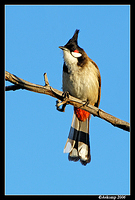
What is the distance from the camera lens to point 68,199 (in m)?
4.16

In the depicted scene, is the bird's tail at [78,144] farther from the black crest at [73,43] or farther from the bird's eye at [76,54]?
the black crest at [73,43]

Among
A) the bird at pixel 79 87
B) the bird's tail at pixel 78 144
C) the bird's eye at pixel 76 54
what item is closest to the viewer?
the bird at pixel 79 87

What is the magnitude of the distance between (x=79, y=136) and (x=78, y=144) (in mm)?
209

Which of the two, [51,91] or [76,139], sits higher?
[51,91]

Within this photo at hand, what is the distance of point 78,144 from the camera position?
5969 mm

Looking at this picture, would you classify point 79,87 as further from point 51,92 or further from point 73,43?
point 51,92

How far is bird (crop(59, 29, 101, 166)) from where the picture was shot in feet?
18.6

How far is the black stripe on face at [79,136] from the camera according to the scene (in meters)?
6.02

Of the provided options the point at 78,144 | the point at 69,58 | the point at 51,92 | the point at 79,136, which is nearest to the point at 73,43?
the point at 69,58

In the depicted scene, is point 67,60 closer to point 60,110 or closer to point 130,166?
point 60,110

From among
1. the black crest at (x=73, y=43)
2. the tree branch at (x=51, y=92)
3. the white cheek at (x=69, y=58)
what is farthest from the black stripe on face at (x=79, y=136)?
the black crest at (x=73, y=43)

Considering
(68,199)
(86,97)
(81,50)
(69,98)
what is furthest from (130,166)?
(81,50)

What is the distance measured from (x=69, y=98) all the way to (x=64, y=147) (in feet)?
5.51

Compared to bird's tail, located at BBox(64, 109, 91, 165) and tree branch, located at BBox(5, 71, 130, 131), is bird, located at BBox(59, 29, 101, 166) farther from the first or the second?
tree branch, located at BBox(5, 71, 130, 131)
